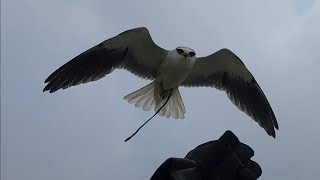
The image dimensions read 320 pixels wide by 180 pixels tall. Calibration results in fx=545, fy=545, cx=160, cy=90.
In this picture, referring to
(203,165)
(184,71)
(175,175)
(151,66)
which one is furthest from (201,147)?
(151,66)

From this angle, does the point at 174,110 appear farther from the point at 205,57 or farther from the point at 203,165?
the point at 203,165

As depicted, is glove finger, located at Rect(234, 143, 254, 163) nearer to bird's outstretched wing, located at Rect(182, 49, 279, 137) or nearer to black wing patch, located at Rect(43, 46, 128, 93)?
black wing patch, located at Rect(43, 46, 128, 93)

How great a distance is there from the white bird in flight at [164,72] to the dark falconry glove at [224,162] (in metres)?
3.91

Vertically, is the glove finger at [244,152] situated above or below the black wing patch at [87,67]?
below

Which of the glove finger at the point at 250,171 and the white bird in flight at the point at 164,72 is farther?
the white bird in flight at the point at 164,72

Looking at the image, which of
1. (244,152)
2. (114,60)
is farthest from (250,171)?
(114,60)

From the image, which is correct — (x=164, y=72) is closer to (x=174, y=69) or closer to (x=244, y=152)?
(x=174, y=69)

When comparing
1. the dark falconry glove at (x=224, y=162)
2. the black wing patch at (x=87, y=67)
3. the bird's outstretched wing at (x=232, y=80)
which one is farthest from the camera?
the bird's outstretched wing at (x=232, y=80)

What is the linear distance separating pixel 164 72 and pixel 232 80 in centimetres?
105

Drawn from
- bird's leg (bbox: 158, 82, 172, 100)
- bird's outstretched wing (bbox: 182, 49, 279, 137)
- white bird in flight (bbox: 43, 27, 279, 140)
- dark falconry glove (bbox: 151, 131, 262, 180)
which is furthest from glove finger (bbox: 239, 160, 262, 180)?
bird's outstretched wing (bbox: 182, 49, 279, 137)

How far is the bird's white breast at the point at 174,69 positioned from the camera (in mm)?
5746

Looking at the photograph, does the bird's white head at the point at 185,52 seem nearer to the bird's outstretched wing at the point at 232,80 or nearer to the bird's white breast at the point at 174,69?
the bird's white breast at the point at 174,69

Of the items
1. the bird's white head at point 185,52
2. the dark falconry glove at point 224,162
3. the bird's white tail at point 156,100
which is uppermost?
the bird's white head at point 185,52

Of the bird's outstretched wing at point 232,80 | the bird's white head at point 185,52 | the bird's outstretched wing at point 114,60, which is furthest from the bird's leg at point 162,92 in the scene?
the bird's outstretched wing at point 232,80
